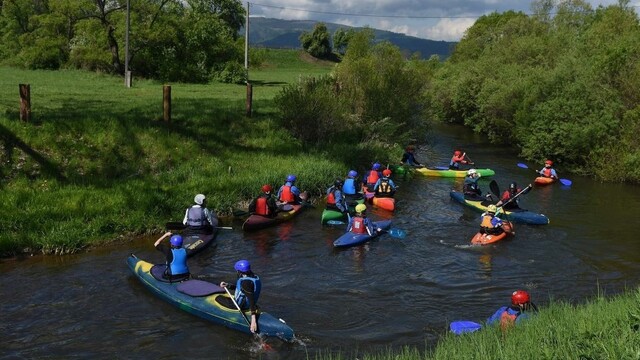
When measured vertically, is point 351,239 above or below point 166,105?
below

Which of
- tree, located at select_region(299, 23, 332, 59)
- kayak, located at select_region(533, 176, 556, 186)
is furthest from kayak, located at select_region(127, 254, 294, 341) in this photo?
tree, located at select_region(299, 23, 332, 59)

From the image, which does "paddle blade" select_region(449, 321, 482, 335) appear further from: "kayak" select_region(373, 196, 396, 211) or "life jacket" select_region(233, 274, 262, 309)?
"kayak" select_region(373, 196, 396, 211)

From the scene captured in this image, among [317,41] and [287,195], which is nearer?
[287,195]

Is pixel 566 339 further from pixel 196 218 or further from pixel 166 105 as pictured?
pixel 166 105

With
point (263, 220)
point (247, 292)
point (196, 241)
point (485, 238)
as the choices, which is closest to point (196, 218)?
point (196, 241)

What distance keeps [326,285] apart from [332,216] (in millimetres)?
4481

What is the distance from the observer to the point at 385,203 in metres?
18.2

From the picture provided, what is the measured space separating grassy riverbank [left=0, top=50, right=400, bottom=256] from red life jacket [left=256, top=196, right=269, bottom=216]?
130cm

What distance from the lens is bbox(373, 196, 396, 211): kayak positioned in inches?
711

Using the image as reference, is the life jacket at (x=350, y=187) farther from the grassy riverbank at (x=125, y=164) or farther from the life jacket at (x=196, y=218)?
the life jacket at (x=196, y=218)

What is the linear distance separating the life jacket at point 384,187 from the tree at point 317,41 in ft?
243

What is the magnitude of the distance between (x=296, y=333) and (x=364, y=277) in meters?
3.10

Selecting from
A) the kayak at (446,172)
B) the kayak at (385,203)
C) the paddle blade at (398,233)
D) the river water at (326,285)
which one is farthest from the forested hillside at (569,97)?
the paddle blade at (398,233)

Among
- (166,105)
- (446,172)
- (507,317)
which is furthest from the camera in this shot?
(446,172)
